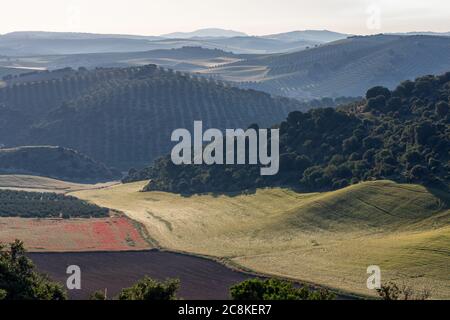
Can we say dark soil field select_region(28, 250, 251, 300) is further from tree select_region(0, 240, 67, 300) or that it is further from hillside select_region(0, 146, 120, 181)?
hillside select_region(0, 146, 120, 181)

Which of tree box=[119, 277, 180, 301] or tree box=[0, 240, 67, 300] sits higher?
tree box=[119, 277, 180, 301]

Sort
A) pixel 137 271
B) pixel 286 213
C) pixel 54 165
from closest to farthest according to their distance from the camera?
pixel 137 271
pixel 286 213
pixel 54 165

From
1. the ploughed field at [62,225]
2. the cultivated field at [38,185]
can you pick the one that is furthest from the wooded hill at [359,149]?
the cultivated field at [38,185]

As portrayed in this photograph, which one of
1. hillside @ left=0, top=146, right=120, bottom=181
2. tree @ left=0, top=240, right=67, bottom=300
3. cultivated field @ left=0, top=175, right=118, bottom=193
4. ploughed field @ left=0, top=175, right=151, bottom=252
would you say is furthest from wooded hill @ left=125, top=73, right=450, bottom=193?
tree @ left=0, top=240, right=67, bottom=300

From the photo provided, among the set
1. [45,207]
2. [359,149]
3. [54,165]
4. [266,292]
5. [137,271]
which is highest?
[266,292]

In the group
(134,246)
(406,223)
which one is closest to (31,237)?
(134,246)

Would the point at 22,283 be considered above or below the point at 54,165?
above

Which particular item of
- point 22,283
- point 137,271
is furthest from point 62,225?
point 22,283

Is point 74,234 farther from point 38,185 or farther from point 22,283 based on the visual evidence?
point 38,185
